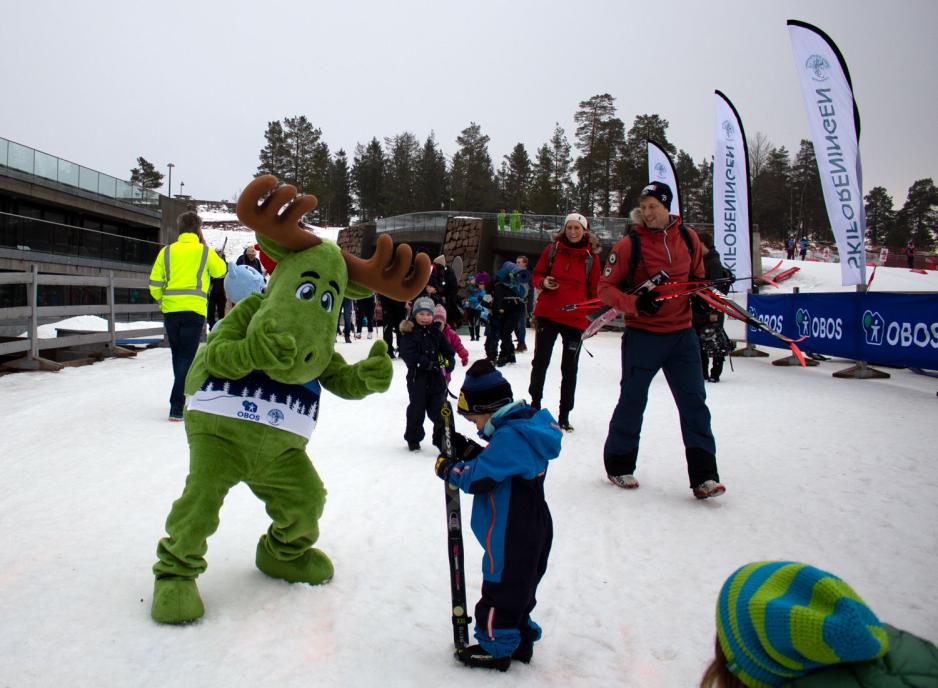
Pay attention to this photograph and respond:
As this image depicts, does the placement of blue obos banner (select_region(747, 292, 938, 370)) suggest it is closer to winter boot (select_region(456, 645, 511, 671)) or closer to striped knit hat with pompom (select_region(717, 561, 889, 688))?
winter boot (select_region(456, 645, 511, 671))

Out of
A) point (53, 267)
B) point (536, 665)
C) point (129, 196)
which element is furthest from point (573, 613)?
point (129, 196)

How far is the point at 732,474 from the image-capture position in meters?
4.96

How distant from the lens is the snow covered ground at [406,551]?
245cm

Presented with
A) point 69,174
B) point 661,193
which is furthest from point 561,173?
point 661,193

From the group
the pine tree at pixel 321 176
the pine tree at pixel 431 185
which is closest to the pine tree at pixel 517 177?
the pine tree at pixel 431 185

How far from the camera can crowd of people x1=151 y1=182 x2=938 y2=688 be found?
3.56 feet

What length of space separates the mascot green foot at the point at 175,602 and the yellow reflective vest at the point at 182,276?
419cm

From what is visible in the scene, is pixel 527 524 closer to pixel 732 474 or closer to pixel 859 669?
pixel 859 669

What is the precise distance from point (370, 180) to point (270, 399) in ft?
239

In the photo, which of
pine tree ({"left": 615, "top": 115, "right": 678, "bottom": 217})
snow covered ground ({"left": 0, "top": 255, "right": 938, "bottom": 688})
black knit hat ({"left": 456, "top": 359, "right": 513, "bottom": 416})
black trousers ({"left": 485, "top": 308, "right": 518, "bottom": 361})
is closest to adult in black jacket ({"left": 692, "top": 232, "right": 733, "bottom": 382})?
snow covered ground ({"left": 0, "top": 255, "right": 938, "bottom": 688})

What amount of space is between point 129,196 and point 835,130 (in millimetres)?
31001

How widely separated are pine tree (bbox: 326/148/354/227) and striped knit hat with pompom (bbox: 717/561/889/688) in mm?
76935

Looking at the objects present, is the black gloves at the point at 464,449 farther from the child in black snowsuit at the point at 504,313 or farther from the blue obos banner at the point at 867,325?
the child in black snowsuit at the point at 504,313

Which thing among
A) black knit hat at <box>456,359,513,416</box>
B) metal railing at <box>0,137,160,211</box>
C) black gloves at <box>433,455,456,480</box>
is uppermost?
metal railing at <box>0,137,160,211</box>
